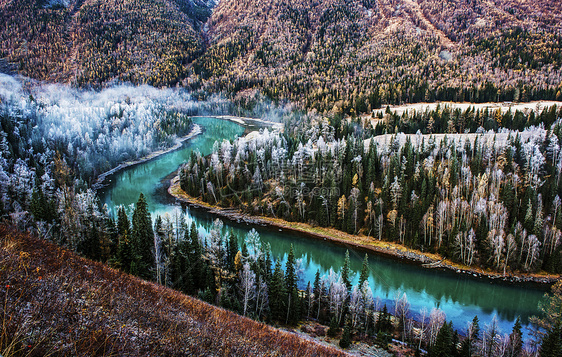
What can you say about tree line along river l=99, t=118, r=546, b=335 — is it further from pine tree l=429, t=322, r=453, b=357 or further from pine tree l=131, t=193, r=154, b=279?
pine tree l=429, t=322, r=453, b=357

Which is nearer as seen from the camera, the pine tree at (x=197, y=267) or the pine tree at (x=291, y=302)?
the pine tree at (x=291, y=302)

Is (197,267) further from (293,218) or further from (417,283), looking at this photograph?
(417,283)

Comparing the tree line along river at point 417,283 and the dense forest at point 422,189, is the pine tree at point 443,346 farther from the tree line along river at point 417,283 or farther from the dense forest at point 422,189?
the dense forest at point 422,189

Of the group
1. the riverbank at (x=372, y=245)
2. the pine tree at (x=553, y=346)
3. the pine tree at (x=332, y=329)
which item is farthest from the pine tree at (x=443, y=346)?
the riverbank at (x=372, y=245)

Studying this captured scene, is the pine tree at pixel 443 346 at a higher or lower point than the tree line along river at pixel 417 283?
higher

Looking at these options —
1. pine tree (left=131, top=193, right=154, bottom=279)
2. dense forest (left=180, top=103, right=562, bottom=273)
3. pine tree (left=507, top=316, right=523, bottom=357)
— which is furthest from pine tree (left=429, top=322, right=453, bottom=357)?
pine tree (left=131, top=193, right=154, bottom=279)

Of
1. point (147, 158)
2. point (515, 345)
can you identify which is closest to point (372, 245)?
point (515, 345)
